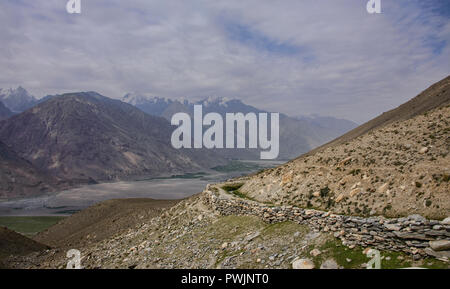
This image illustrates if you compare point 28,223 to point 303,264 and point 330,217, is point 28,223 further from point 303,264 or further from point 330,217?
point 330,217

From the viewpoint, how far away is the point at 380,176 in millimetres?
16125

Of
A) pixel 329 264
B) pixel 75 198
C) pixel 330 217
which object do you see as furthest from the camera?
pixel 75 198

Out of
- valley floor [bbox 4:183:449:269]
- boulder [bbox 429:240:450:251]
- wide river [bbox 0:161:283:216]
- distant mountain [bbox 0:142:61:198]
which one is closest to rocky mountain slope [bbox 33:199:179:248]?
valley floor [bbox 4:183:449:269]

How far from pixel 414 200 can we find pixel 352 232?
321 centimetres

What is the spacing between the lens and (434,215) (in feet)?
40.9

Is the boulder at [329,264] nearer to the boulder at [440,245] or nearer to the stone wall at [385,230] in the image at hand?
the stone wall at [385,230]

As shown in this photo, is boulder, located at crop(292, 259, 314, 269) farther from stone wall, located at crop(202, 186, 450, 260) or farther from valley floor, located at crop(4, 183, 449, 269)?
stone wall, located at crop(202, 186, 450, 260)

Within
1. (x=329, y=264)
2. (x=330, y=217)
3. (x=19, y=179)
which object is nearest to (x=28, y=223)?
(x=19, y=179)

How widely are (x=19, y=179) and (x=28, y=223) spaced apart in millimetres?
76190

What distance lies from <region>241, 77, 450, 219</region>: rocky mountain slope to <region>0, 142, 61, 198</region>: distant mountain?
15918 cm

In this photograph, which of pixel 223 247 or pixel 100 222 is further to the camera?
pixel 100 222

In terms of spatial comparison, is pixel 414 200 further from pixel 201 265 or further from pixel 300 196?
pixel 201 265

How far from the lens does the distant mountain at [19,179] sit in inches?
5690

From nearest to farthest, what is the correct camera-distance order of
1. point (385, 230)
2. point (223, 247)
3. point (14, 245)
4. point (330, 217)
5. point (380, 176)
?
1. point (385, 230)
2. point (330, 217)
3. point (380, 176)
4. point (223, 247)
5. point (14, 245)
